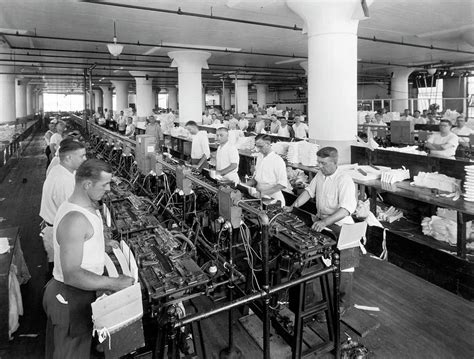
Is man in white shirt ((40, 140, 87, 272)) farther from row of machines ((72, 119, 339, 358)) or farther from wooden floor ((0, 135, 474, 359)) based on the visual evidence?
wooden floor ((0, 135, 474, 359))

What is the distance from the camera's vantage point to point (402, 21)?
9844 mm

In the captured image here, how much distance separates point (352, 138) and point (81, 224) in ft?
19.2

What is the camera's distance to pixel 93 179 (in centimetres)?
217

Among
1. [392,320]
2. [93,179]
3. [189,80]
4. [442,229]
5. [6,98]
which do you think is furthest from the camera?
[6,98]

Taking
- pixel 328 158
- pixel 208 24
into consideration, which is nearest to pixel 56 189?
pixel 328 158

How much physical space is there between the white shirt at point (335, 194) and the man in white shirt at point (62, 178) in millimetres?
2316

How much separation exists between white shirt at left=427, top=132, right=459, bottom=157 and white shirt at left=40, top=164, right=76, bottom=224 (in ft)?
20.2

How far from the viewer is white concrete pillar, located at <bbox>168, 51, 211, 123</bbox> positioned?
13.9 meters

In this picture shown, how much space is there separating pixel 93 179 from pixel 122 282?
0.61 metres

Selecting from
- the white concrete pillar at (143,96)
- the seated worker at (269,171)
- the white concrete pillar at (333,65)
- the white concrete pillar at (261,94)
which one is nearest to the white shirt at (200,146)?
the white concrete pillar at (333,65)

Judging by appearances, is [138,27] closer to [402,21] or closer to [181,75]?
[181,75]

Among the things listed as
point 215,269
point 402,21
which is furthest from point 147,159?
point 402,21

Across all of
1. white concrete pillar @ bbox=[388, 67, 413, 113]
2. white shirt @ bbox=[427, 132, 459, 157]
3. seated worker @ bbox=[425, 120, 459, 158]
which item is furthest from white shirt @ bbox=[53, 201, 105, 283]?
white concrete pillar @ bbox=[388, 67, 413, 113]

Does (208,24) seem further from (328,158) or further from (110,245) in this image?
(110,245)
